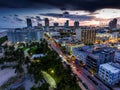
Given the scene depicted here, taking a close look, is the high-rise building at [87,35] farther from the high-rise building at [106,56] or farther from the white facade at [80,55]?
the high-rise building at [106,56]

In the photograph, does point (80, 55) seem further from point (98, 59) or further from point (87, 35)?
point (87, 35)

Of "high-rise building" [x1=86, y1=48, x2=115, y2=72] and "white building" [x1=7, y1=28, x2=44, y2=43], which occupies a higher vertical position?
"white building" [x1=7, y1=28, x2=44, y2=43]

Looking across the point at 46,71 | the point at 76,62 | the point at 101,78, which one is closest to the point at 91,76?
the point at 101,78

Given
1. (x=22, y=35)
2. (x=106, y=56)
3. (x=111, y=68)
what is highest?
(x=22, y=35)

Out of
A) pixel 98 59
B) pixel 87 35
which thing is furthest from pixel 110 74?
pixel 87 35

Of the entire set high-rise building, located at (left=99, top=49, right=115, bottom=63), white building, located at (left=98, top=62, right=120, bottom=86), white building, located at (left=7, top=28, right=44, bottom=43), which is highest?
white building, located at (left=7, top=28, right=44, bottom=43)

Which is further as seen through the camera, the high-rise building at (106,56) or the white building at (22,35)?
the white building at (22,35)

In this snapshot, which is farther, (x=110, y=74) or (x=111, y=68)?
(x=111, y=68)

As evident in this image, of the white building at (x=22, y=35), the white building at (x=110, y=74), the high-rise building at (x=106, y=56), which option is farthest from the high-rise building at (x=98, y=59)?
the white building at (x=22, y=35)

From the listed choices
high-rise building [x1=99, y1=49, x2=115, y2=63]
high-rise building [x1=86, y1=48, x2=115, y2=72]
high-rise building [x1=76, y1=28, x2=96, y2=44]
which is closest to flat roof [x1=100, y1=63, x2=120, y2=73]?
high-rise building [x1=86, y1=48, x2=115, y2=72]

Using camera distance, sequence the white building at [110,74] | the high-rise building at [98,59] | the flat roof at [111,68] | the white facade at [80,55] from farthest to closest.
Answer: the white facade at [80,55], the high-rise building at [98,59], the flat roof at [111,68], the white building at [110,74]

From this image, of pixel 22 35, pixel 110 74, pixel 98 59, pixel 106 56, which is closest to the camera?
pixel 110 74

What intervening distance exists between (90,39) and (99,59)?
45.6 m

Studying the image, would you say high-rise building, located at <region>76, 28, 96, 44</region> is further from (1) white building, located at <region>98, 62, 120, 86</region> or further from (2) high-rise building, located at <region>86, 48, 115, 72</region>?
(1) white building, located at <region>98, 62, 120, 86</region>
